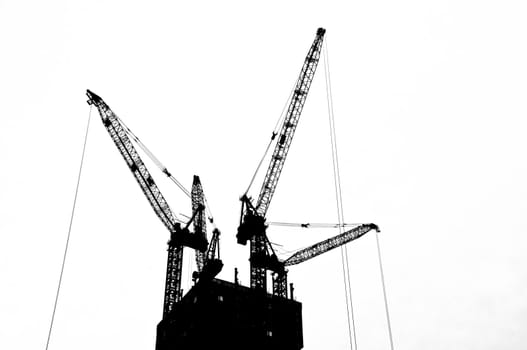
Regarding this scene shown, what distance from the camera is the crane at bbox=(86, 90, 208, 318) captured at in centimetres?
10231

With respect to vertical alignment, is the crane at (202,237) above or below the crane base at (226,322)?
above

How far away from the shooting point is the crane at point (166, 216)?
102312 mm

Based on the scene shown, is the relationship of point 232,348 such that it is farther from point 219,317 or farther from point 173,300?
point 173,300

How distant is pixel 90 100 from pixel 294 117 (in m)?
34.0

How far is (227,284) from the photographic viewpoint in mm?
107250

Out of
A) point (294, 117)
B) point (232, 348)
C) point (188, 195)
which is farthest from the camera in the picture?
point (188, 195)

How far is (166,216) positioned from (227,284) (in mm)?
15521

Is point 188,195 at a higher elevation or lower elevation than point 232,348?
higher

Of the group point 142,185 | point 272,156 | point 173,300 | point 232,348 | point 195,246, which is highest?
point 272,156

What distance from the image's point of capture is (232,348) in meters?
102

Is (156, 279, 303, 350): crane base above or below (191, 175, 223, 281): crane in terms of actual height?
below

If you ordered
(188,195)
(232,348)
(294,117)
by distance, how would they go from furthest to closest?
(188,195), (294,117), (232,348)

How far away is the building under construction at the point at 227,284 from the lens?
102438 mm

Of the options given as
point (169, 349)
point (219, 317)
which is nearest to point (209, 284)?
point (219, 317)
